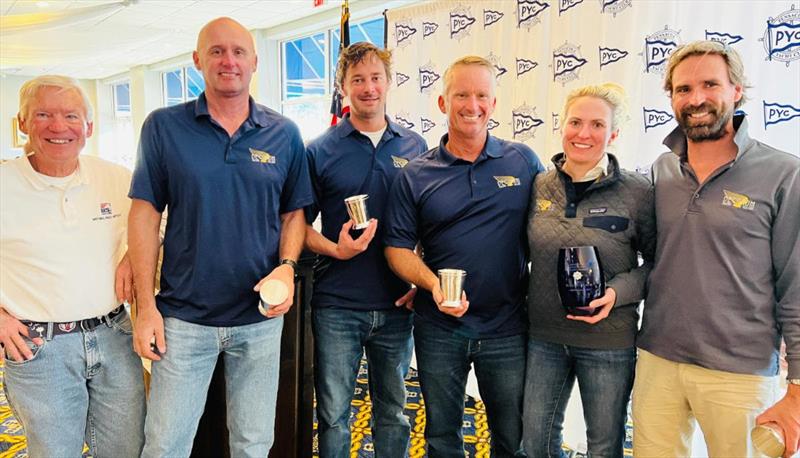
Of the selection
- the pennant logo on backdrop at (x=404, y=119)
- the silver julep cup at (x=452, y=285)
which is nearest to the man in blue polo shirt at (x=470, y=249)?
the silver julep cup at (x=452, y=285)

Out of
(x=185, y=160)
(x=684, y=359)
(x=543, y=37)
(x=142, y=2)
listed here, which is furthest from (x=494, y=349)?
(x=142, y=2)

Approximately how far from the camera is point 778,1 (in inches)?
99.3

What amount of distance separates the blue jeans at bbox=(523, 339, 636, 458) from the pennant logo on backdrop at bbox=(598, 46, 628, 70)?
1.98m

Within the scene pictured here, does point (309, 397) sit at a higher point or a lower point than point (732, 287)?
lower

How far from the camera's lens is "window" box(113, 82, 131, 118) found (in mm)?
15180

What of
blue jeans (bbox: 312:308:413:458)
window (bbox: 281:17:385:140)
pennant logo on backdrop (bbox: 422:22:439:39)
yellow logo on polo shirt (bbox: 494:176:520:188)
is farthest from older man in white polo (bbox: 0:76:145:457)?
window (bbox: 281:17:385:140)

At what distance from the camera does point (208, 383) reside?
1857 millimetres

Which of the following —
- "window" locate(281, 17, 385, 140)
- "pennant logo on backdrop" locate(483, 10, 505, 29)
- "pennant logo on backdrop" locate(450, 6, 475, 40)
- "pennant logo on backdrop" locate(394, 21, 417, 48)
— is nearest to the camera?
"pennant logo on backdrop" locate(483, 10, 505, 29)

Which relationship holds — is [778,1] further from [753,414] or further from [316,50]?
[316,50]

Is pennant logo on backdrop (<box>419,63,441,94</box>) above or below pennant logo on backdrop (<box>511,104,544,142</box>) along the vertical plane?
above

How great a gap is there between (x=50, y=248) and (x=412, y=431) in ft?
7.56

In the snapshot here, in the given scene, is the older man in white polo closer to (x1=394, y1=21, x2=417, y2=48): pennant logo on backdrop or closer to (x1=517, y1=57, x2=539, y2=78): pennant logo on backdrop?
(x1=517, y1=57, x2=539, y2=78): pennant logo on backdrop

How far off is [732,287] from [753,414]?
0.39 m

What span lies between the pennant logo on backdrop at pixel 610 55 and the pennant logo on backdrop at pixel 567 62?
12cm
